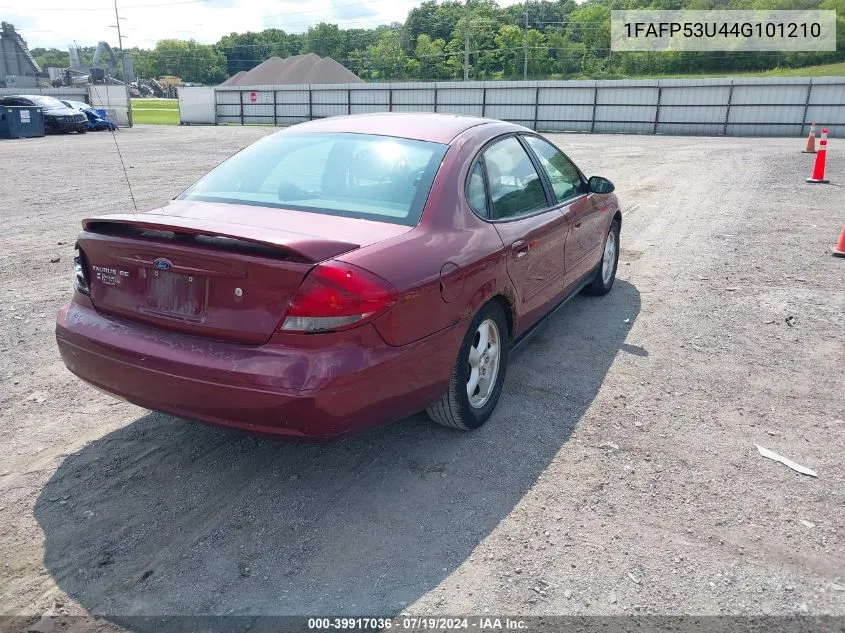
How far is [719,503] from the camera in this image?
3.28 m

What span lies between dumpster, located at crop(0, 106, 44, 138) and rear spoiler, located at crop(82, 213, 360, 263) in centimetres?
2899

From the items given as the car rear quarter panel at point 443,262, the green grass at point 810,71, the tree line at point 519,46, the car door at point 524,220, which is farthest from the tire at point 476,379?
the tree line at point 519,46

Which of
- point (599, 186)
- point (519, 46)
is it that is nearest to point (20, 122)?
point (599, 186)

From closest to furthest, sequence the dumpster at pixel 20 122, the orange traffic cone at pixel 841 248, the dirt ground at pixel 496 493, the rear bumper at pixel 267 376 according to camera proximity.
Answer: the dirt ground at pixel 496 493 < the rear bumper at pixel 267 376 < the orange traffic cone at pixel 841 248 < the dumpster at pixel 20 122

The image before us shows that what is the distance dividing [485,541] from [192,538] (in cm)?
123

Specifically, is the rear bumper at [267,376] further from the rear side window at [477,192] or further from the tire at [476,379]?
the rear side window at [477,192]

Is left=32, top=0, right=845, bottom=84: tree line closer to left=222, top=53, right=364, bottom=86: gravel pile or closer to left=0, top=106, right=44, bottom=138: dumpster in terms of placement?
left=222, top=53, right=364, bottom=86: gravel pile

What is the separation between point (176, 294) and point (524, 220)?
2.15 meters

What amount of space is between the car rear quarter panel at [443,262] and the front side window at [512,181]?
0.18 meters

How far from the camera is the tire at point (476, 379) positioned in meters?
3.61

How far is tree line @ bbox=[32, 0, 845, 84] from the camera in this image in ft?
276

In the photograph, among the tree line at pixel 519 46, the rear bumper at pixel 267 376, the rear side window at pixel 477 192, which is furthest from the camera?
the tree line at pixel 519 46

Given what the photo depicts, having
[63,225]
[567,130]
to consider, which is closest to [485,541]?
[63,225]

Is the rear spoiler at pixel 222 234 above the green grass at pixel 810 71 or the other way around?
the other way around
